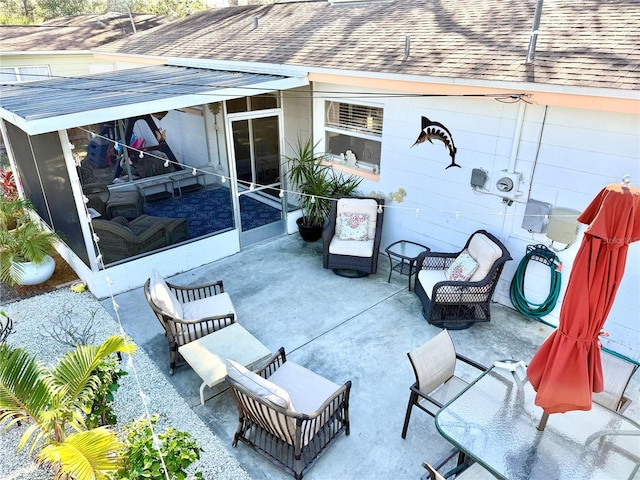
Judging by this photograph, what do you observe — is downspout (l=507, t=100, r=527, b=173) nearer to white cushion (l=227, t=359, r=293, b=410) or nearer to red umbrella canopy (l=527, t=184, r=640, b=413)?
red umbrella canopy (l=527, t=184, r=640, b=413)

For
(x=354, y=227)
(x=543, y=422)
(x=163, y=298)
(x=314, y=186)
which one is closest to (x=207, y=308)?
(x=163, y=298)

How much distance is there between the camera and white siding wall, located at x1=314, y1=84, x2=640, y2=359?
16.9 feet

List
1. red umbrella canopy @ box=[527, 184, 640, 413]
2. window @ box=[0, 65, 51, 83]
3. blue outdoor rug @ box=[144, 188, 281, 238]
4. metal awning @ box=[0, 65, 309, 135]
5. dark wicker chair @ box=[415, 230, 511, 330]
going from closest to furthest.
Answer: red umbrella canopy @ box=[527, 184, 640, 413] → metal awning @ box=[0, 65, 309, 135] → dark wicker chair @ box=[415, 230, 511, 330] → blue outdoor rug @ box=[144, 188, 281, 238] → window @ box=[0, 65, 51, 83]

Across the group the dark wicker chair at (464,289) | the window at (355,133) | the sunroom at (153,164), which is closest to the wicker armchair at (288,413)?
the dark wicker chair at (464,289)

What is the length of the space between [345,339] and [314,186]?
3371 millimetres

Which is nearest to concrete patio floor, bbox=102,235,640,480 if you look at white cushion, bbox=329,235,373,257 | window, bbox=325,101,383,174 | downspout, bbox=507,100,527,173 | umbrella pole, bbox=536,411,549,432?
white cushion, bbox=329,235,373,257

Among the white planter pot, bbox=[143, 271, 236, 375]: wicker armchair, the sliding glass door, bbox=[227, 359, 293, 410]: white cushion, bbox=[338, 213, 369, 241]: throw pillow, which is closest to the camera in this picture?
bbox=[227, 359, 293, 410]: white cushion

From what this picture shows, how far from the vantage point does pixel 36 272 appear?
7.07 m

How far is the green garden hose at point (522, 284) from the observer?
584 cm

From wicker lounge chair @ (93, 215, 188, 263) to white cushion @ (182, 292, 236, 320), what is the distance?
1886 mm

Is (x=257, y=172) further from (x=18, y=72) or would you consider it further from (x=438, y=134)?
(x=18, y=72)

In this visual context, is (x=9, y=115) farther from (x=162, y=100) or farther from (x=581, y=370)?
(x=581, y=370)

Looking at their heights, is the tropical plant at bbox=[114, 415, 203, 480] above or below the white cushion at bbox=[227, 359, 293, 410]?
below

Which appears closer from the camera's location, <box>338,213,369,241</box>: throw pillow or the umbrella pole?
the umbrella pole
